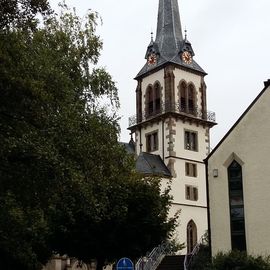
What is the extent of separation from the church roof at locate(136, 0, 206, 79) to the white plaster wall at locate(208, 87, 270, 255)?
33.7 m

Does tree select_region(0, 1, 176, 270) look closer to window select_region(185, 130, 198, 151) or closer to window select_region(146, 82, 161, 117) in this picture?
window select_region(185, 130, 198, 151)

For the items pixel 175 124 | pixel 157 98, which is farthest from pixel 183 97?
pixel 175 124

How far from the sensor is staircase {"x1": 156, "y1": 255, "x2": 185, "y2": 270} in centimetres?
3347

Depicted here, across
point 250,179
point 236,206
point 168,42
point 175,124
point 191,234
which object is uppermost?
point 168,42

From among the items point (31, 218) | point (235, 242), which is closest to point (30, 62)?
point (31, 218)

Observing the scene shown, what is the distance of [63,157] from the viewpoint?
19.0 m

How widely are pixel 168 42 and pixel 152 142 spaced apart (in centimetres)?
1205

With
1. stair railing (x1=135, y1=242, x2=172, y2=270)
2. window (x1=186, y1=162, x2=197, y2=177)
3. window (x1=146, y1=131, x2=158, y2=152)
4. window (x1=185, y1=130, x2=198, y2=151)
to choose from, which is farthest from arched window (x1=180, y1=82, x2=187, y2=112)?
stair railing (x1=135, y1=242, x2=172, y2=270)

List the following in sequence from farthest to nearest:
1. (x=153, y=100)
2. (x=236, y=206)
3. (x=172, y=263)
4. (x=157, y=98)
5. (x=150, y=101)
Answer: (x=150, y=101), (x=153, y=100), (x=157, y=98), (x=172, y=263), (x=236, y=206)

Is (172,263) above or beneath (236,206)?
beneath

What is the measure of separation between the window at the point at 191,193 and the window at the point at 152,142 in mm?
5207

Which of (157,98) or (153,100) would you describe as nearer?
(157,98)

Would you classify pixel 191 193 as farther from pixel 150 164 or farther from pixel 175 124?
pixel 175 124

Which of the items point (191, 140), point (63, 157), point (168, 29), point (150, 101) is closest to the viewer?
point (63, 157)
